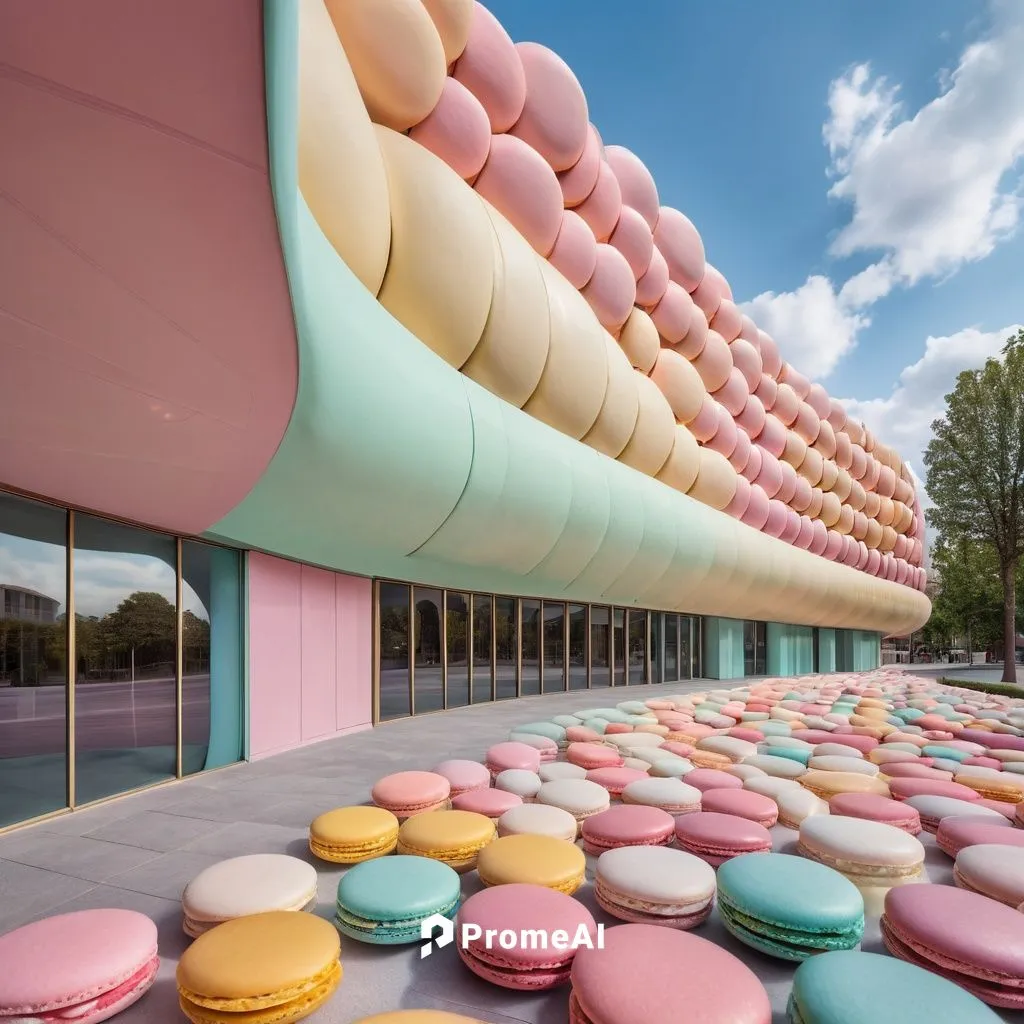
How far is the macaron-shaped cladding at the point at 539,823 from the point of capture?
4.87 meters

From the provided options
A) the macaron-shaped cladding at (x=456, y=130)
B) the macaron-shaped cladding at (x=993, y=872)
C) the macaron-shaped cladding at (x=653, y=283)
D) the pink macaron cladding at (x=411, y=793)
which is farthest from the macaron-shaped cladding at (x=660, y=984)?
the macaron-shaped cladding at (x=653, y=283)

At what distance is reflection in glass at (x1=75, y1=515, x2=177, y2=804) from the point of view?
699 cm

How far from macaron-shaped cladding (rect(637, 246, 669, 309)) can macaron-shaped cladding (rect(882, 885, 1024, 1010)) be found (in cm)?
1324

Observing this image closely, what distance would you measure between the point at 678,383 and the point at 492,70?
8.00 metres

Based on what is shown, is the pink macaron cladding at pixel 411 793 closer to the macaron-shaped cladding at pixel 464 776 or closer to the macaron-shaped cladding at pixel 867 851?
the macaron-shaped cladding at pixel 464 776

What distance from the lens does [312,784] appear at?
746cm

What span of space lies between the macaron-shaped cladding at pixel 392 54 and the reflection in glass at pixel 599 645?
14489mm

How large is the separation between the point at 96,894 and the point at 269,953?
236 cm

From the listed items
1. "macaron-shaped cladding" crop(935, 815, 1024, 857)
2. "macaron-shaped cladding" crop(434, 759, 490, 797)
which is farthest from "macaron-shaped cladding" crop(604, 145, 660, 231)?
"macaron-shaped cladding" crop(935, 815, 1024, 857)

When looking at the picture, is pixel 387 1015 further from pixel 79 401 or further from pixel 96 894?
pixel 79 401

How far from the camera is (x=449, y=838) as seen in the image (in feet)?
15.3

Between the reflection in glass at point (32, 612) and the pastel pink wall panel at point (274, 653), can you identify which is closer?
the reflection in glass at point (32, 612)

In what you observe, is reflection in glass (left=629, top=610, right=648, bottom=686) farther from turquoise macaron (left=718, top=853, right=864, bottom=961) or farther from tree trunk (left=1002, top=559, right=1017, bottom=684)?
tree trunk (left=1002, top=559, right=1017, bottom=684)

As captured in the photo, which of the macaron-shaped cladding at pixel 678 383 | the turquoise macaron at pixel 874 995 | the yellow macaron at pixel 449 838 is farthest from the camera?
the macaron-shaped cladding at pixel 678 383
